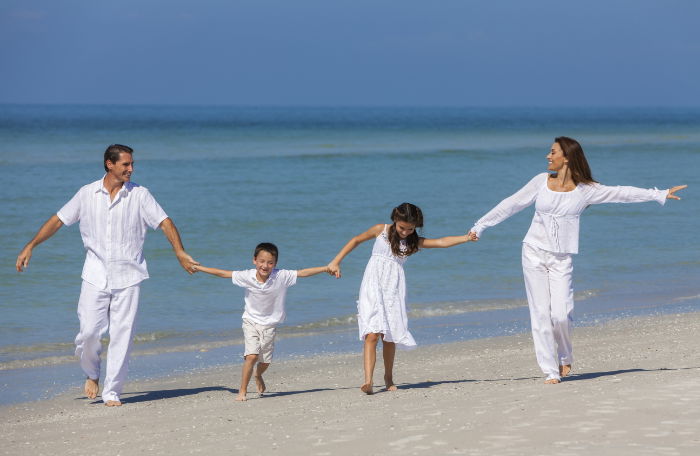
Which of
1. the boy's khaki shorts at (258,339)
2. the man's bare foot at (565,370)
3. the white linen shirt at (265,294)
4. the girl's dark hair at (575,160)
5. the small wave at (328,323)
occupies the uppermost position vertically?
the girl's dark hair at (575,160)

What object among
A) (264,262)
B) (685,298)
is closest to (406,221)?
(264,262)

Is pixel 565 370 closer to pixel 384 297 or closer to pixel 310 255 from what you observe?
pixel 384 297

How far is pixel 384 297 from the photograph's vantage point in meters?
7.49

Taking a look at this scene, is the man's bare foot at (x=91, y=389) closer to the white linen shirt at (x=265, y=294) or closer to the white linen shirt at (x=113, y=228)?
the white linen shirt at (x=113, y=228)

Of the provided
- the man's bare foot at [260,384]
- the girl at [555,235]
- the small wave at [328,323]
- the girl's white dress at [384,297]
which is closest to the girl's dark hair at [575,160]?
the girl at [555,235]

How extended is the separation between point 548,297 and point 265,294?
200cm

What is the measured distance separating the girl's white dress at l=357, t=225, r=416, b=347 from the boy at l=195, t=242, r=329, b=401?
0.38m

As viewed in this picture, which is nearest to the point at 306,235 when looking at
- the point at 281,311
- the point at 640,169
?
the point at 281,311

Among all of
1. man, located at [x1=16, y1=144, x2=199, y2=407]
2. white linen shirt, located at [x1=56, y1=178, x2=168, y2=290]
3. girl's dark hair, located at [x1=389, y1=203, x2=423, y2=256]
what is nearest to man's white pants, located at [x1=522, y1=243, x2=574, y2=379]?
girl's dark hair, located at [x1=389, y1=203, x2=423, y2=256]

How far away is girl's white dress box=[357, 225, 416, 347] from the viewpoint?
7438 mm

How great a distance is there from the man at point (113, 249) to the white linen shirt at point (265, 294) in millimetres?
587

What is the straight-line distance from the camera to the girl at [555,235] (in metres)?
7.37

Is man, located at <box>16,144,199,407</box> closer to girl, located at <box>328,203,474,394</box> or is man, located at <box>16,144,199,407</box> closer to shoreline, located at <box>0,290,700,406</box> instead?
shoreline, located at <box>0,290,700,406</box>

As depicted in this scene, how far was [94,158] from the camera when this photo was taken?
44781mm
